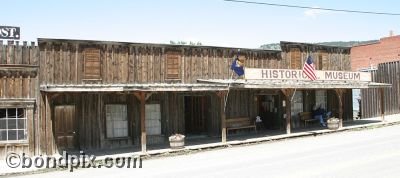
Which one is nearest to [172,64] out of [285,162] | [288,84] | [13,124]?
[288,84]

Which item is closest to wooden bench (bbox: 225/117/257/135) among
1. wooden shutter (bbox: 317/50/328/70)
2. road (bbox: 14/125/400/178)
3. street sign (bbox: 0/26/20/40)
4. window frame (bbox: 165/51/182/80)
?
road (bbox: 14/125/400/178)

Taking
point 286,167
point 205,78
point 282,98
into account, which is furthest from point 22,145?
point 282,98

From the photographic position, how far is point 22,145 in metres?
18.5

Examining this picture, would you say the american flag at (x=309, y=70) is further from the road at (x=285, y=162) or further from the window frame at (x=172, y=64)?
the window frame at (x=172, y=64)

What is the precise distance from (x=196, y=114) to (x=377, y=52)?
28444mm

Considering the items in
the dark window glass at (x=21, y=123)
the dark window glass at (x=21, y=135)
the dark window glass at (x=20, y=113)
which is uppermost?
the dark window glass at (x=20, y=113)

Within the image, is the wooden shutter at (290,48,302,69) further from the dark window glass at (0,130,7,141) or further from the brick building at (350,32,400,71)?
the brick building at (350,32,400,71)

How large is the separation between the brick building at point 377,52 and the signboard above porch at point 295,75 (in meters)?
16.8

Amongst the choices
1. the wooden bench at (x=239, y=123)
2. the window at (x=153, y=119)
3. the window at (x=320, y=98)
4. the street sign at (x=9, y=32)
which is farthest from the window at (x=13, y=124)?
the window at (x=320, y=98)

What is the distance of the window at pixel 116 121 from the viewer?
66.9 feet

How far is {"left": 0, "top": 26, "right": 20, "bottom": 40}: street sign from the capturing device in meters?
18.2

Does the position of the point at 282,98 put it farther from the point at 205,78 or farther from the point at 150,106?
the point at 150,106

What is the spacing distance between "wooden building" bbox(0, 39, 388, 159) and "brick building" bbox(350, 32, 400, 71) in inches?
810

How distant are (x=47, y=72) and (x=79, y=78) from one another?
4.34 feet
